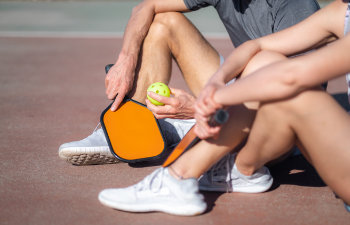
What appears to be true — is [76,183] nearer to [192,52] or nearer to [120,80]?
[120,80]

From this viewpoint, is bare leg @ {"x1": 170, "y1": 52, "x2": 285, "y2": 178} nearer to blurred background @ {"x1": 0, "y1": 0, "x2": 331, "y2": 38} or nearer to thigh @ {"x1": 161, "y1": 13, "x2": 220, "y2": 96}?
thigh @ {"x1": 161, "y1": 13, "x2": 220, "y2": 96}

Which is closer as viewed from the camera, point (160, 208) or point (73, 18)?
point (160, 208)

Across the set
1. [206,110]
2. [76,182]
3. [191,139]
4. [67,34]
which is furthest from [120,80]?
[67,34]

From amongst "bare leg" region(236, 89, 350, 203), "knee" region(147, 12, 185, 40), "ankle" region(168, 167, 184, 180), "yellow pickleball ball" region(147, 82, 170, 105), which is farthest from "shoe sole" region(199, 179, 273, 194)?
"knee" region(147, 12, 185, 40)

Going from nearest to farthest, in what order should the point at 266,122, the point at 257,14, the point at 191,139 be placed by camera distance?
the point at 266,122, the point at 191,139, the point at 257,14

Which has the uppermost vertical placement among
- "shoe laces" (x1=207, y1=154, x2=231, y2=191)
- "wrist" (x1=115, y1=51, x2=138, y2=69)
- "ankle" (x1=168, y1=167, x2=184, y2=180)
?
"wrist" (x1=115, y1=51, x2=138, y2=69)

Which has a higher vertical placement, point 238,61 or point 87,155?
point 238,61

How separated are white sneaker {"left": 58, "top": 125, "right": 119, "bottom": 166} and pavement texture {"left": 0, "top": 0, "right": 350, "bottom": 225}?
0.06 meters

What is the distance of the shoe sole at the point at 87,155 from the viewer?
3193 mm

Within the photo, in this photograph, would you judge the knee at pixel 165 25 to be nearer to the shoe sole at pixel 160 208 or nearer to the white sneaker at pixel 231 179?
the white sneaker at pixel 231 179

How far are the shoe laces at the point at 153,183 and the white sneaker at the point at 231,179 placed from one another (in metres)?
0.37

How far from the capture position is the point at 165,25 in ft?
11.7

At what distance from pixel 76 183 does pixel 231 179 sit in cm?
103

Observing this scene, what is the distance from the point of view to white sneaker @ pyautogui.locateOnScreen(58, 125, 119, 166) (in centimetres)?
319
